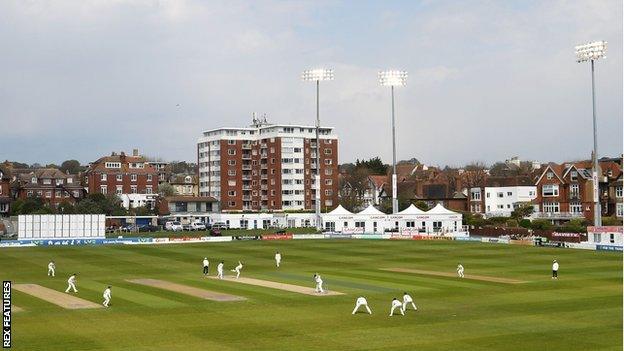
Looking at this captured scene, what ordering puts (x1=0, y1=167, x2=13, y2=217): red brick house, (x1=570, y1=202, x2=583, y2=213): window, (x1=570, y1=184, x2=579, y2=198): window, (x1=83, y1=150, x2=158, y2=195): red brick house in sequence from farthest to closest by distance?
1. (x1=83, y1=150, x2=158, y2=195): red brick house
2. (x1=0, y1=167, x2=13, y2=217): red brick house
3. (x1=570, y1=184, x2=579, y2=198): window
4. (x1=570, y1=202, x2=583, y2=213): window

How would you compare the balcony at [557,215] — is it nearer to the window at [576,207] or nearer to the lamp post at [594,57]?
the window at [576,207]

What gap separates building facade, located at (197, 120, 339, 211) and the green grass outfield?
7766 cm

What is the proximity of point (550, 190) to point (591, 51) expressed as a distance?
39563mm

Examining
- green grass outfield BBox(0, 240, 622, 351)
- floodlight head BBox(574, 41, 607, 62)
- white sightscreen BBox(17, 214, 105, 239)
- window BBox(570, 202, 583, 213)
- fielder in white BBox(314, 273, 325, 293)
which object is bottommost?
green grass outfield BBox(0, 240, 622, 351)

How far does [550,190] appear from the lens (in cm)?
10950

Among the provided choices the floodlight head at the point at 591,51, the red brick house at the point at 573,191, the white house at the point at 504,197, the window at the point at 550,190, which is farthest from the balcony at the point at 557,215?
the floodlight head at the point at 591,51

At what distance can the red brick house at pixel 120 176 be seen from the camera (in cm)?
14562

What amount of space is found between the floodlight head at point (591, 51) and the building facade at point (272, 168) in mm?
73815

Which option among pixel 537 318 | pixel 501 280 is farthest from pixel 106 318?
pixel 501 280

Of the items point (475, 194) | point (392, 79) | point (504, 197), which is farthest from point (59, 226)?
point (504, 197)

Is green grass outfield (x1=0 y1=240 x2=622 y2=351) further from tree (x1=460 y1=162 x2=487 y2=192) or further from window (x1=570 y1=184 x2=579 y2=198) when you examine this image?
tree (x1=460 y1=162 x2=487 y2=192)

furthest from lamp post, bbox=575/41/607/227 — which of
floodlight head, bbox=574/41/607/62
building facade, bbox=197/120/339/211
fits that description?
building facade, bbox=197/120/339/211

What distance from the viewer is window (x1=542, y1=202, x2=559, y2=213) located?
108625 mm

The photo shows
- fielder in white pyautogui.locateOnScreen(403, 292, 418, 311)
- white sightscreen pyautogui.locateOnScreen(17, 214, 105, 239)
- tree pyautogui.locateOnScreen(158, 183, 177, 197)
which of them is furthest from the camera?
tree pyautogui.locateOnScreen(158, 183, 177, 197)
